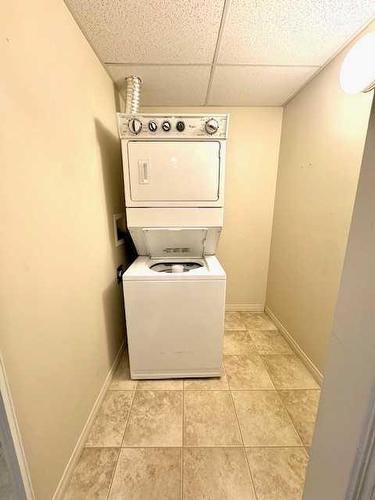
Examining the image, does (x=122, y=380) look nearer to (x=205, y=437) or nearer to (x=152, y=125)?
(x=205, y=437)

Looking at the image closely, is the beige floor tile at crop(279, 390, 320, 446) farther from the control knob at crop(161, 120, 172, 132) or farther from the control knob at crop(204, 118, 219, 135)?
the control knob at crop(161, 120, 172, 132)

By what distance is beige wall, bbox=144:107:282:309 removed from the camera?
7.55 ft

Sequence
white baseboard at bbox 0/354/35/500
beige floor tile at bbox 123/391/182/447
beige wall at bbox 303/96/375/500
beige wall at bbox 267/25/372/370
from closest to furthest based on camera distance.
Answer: beige wall at bbox 303/96/375/500
white baseboard at bbox 0/354/35/500
beige floor tile at bbox 123/391/182/447
beige wall at bbox 267/25/372/370

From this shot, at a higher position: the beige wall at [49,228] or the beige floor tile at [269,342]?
the beige wall at [49,228]

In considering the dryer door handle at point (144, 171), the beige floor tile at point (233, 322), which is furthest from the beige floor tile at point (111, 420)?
the dryer door handle at point (144, 171)

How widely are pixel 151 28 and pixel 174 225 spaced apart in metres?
1.21

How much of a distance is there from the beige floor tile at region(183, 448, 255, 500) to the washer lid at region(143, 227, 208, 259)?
1.42 metres

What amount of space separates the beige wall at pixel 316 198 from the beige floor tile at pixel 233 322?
0.50 metres

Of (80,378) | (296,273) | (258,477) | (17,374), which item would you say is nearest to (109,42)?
(17,374)

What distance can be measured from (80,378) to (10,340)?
0.68 meters

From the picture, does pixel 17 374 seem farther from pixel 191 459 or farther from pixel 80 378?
pixel 191 459

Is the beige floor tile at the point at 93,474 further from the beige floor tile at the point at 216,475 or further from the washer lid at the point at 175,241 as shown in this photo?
the washer lid at the point at 175,241

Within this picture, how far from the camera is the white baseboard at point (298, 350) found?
1724 millimetres

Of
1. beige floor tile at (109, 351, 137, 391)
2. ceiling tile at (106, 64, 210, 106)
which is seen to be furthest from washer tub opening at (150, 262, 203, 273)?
ceiling tile at (106, 64, 210, 106)
